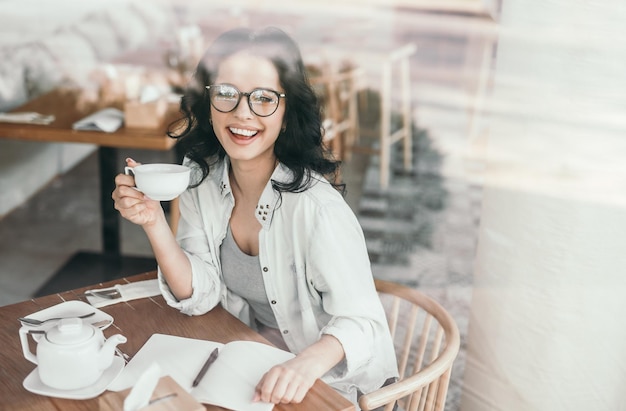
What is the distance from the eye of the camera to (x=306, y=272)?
128cm

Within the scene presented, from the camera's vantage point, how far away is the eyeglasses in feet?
4.00

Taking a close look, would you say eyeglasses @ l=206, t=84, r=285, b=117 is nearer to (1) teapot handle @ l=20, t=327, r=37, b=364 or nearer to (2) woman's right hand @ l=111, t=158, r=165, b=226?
(2) woman's right hand @ l=111, t=158, r=165, b=226

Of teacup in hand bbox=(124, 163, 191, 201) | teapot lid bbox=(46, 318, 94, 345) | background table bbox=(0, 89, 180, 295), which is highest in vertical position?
teacup in hand bbox=(124, 163, 191, 201)

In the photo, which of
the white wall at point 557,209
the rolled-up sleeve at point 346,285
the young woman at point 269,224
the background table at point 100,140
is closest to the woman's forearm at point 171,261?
the young woman at point 269,224

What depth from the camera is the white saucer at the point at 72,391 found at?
0.97 meters

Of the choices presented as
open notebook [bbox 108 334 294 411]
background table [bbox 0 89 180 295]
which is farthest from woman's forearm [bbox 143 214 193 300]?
background table [bbox 0 89 180 295]

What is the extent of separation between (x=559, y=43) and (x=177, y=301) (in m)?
0.84

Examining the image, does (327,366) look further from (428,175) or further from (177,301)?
(428,175)

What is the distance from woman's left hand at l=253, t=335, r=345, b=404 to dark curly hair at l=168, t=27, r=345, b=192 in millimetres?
323

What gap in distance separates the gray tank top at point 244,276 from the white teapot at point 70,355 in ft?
1.28

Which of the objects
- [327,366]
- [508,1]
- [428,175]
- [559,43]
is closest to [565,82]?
[559,43]

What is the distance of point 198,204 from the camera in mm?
1373

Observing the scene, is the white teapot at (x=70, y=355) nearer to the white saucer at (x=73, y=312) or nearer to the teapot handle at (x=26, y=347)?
the teapot handle at (x=26, y=347)

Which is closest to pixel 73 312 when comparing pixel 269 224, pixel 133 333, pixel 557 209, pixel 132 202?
pixel 133 333
